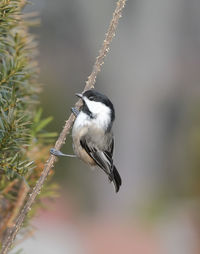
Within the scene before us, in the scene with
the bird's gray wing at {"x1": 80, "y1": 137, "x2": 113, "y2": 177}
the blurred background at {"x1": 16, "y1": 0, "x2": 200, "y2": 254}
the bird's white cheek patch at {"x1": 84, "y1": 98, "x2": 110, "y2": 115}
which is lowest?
the blurred background at {"x1": 16, "y1": 0, "x2": 200, "y2": 254}

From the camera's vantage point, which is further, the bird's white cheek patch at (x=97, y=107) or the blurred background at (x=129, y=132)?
the blurred background at (x=129, y=132)

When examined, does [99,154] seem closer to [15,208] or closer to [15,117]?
[15,208]

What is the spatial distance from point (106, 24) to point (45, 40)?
3242mm

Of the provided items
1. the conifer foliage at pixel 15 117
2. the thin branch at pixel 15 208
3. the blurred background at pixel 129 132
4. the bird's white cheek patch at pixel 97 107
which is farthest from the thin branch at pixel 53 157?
the blurred background at pixel 129 132

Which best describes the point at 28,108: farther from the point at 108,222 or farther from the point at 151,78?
the point at 108,222

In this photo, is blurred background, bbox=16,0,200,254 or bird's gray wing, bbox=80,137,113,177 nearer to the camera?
bird's gray wing, bbox=80,137,113,177

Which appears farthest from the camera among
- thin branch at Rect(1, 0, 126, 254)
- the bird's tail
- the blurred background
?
the blurred background

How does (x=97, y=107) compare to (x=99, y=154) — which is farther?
(x=99, y=154)

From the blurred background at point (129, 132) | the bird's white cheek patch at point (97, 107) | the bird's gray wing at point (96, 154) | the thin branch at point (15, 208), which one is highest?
the bird's white cheek patch at point (97, 107)

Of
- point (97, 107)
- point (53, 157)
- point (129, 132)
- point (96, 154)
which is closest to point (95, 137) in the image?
point (96, 154)

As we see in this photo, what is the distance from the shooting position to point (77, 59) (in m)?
12.8

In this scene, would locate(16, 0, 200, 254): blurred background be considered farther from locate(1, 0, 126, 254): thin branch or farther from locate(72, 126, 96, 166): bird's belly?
locate(1, 0, 126, 254): thin branch

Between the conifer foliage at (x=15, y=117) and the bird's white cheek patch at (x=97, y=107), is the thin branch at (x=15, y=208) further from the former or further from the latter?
the bird's white cheek patch at (x=97, y=107)

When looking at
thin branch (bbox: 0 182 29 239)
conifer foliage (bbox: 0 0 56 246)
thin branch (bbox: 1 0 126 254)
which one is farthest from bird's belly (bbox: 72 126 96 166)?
thin branch (bbox: 1 0 126 254)
